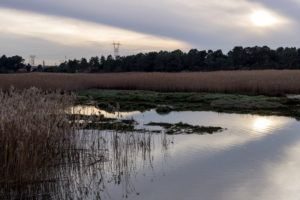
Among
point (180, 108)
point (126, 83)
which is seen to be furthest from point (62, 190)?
point (126, 83)

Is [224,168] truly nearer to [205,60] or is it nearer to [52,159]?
[52,159]

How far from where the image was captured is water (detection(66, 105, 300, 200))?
267 inches

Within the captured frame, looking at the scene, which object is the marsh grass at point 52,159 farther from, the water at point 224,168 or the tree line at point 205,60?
the tree line at point 205,60

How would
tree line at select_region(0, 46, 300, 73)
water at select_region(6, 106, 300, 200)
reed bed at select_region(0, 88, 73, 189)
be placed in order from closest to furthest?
reed bed at select_region(0, 88, 73, 189)
water at select_region(6, 106, 300, 200)
tree line at select_region(0, 46, 300, 73)

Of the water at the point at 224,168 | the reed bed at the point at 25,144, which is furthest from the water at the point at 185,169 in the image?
the reed bed at the point at 25,144

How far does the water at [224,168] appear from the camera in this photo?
22.2ft

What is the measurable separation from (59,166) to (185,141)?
424 cm

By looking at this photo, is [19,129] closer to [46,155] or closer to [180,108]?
[46,155]

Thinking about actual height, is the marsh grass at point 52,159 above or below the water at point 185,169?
above

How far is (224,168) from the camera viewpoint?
8.25 m

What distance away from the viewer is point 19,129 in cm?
638

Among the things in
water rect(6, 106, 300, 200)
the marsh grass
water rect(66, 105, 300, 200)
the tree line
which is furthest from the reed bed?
the tree line

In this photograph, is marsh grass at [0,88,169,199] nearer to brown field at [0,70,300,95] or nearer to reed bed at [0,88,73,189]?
reed bed at [0,88,73,189]

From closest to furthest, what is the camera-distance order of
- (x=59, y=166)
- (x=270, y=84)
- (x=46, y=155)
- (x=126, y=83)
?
(x=46, y=155), (x=59, y=166), (x=270, y=84), (x=126, y=83)
